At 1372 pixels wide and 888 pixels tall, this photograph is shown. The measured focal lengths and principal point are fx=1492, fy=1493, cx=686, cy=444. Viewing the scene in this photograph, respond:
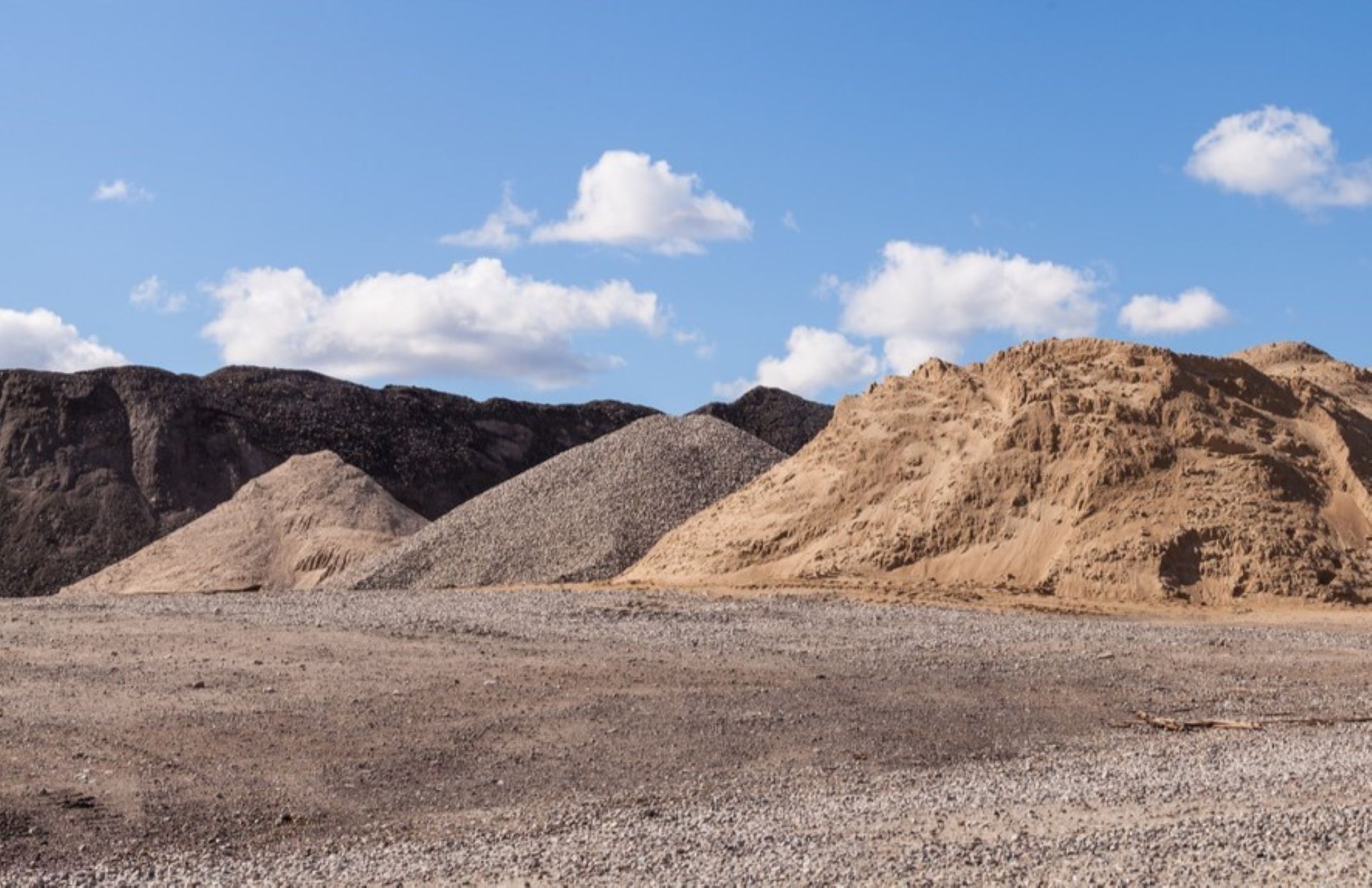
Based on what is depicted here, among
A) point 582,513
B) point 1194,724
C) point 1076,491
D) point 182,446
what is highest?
point 182,446

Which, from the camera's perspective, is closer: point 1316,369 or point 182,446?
point 1316,369

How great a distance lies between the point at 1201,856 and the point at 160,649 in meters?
10.2

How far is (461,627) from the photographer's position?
54.5 feet

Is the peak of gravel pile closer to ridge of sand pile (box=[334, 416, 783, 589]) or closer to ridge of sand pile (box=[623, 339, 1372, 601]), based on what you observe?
ridge of sand pile (box=[334, 416, 783, 589])

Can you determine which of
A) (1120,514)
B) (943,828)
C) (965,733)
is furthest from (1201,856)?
(1120,514)

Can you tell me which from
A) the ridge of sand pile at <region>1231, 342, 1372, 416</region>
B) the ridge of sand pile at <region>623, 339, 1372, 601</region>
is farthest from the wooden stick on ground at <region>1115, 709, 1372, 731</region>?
the ridge of sand pile at <region>1231, 342, 1372, 416</region>

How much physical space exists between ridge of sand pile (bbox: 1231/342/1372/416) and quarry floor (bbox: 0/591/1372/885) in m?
20.9

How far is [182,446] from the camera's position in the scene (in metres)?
53.5

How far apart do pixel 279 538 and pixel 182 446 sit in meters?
17.9

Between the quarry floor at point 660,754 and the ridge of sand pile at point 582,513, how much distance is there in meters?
10.5

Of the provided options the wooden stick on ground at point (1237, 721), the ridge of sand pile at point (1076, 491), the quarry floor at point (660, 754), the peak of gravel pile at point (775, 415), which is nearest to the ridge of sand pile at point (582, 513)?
the ridge of sand pile at point (1076, 491)

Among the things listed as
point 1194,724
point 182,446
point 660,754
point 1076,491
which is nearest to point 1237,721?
point 1194,724

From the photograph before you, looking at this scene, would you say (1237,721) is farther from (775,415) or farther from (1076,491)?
(775,415)

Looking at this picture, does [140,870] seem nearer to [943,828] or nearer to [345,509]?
[943,828]
